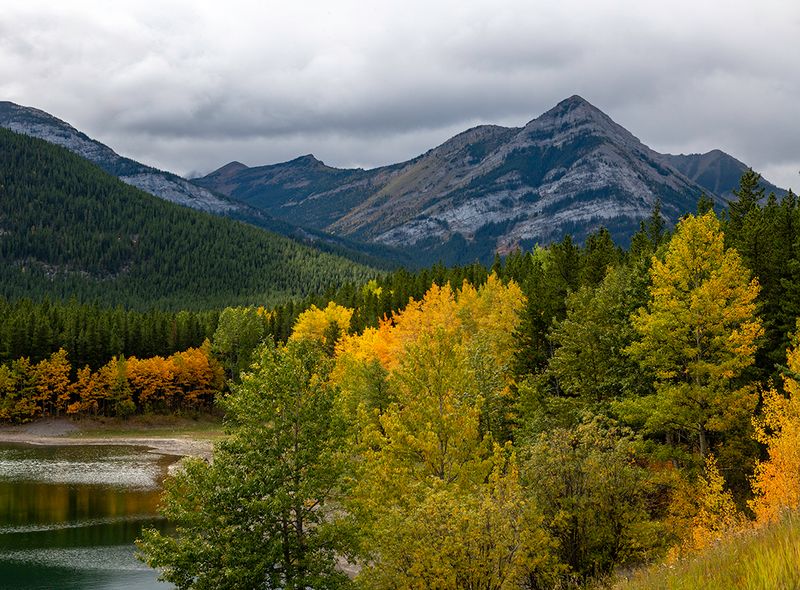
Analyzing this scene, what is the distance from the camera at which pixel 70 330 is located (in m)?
132

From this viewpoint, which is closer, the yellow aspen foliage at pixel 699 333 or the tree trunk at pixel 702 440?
the yellow aspen foliage at pixel 699 333

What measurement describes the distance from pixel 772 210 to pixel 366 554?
5274cm

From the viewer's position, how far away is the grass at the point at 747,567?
8.09 metres

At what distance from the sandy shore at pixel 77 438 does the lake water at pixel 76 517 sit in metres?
8.98

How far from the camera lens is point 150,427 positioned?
126688 mm

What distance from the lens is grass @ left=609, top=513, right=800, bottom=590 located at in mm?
8094

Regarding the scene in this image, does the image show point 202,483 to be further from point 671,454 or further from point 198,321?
point 198,321

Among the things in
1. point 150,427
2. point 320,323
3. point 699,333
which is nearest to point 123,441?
point 150,427

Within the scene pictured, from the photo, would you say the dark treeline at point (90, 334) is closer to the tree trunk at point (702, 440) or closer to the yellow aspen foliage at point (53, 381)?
the yellow aspen foliage at point (53, 381)

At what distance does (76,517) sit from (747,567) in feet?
219

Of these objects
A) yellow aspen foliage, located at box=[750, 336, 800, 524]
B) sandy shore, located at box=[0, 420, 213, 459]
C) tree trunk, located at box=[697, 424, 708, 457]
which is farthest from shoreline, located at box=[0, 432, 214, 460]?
yellow aspen foliage, located at box=[750, 336, 800, 524]

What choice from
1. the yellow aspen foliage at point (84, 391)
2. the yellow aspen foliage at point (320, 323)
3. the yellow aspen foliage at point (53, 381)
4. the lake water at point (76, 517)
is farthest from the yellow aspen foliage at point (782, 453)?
the yellow aspen foliage at point (53, 381)

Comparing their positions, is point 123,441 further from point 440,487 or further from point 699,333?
point 699,333

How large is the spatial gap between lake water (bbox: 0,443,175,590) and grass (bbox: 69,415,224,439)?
63.4ft
